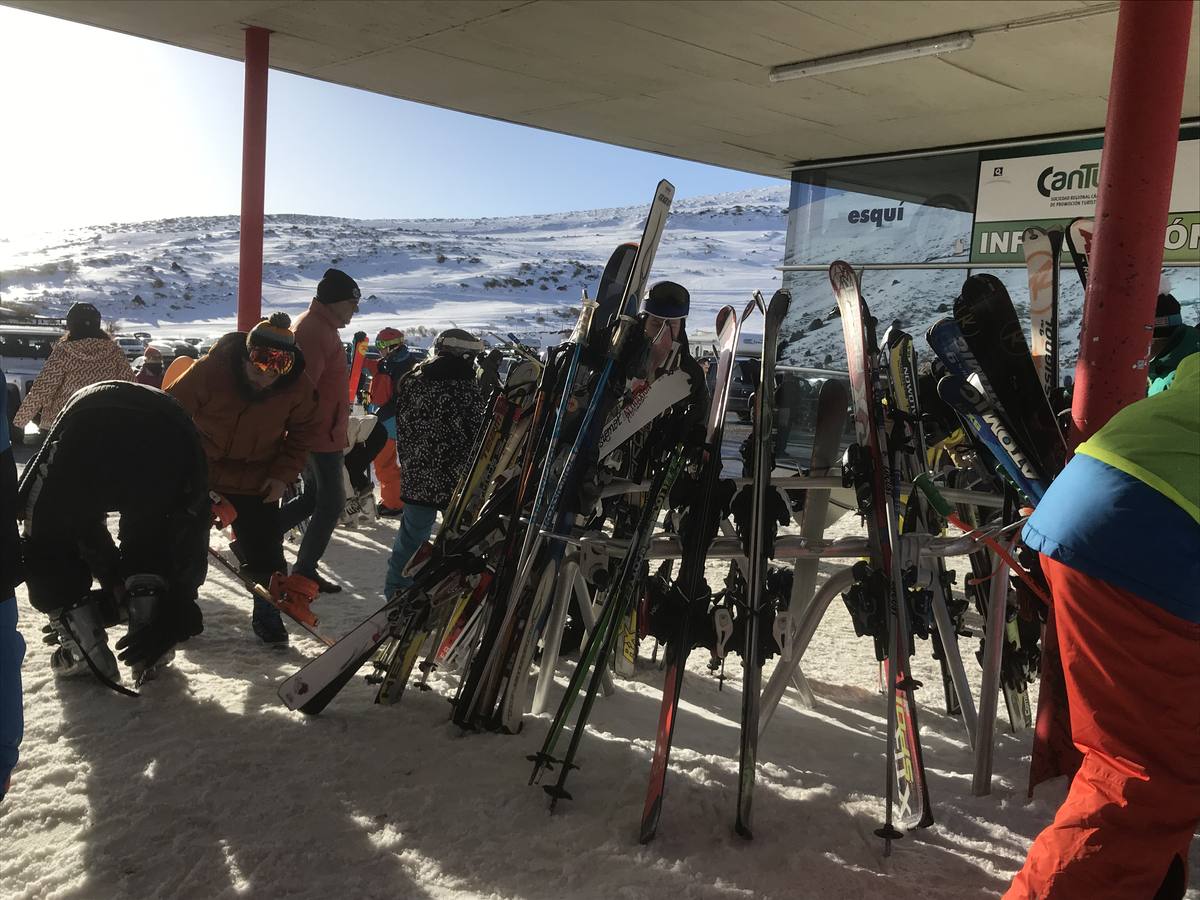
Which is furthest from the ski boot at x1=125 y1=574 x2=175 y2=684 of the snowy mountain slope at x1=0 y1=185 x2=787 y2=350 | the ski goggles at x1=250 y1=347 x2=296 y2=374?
the snowy mountain slope at x1=0 y1=185 x2=787 y2=350

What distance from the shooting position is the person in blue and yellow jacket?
1714 millimetres

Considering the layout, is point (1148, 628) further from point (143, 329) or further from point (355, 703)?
point (143, 329)

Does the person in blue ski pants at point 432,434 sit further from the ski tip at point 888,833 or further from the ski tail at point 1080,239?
the ski tail at point 1080,239

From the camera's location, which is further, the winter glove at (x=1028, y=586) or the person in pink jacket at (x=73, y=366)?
the person in pink jacket at (x=73, y=366)

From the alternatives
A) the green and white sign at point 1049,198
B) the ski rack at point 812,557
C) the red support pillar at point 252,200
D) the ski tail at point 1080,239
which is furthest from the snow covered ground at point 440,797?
the green and white sign at point 1049,198

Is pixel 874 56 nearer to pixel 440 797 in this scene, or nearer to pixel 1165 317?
pixel 1165 317

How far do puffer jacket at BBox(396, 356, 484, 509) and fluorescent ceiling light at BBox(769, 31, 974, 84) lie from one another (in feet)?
11.3

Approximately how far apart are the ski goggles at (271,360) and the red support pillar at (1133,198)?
10.1 ft

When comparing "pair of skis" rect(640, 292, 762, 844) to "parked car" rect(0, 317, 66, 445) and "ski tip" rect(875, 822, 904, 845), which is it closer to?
"ski tip" rect(875, 822, 904, 845)

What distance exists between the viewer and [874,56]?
5.90 m

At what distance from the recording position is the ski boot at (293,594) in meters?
3.89

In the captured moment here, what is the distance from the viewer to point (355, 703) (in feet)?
11.4

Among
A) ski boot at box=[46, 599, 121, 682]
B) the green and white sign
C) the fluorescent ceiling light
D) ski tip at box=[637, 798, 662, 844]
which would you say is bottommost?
ski tip at box=[637, 798, 662, 844]

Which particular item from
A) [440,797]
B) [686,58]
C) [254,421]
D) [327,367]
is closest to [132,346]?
[686,58]
